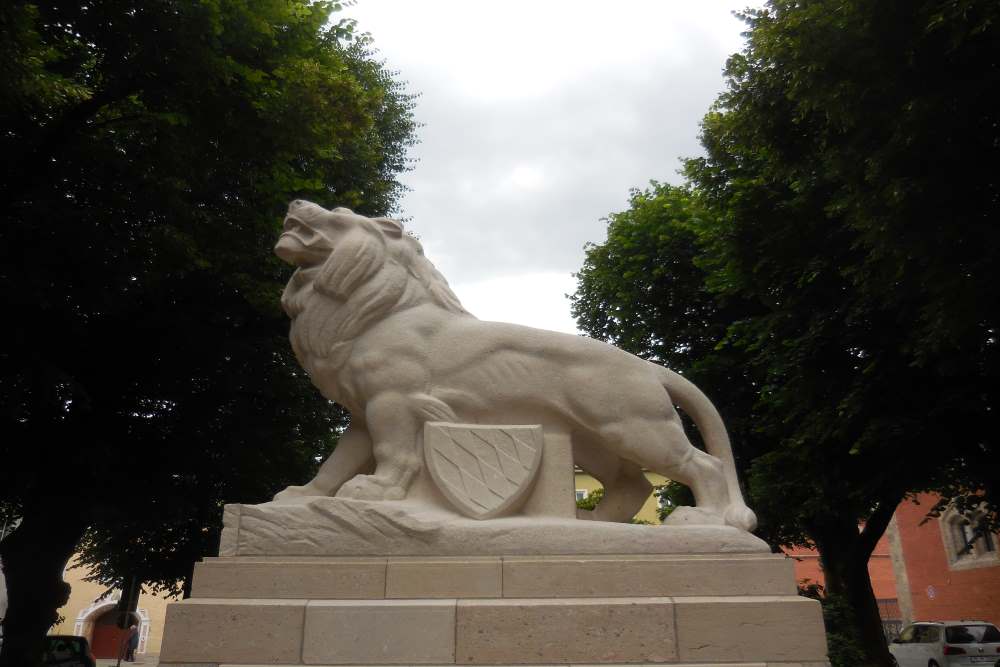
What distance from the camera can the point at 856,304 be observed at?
11344 mm

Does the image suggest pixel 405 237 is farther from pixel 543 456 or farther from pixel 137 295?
pixel 137 295

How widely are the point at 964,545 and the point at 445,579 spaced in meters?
26.2

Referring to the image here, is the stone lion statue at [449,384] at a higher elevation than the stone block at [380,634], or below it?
higher

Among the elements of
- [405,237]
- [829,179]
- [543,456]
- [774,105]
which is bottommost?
[543,456]

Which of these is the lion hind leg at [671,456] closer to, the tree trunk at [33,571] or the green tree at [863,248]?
the green tree at [863,248]

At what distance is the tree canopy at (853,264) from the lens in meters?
8.66

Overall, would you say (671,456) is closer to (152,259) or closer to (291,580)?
(291,580)

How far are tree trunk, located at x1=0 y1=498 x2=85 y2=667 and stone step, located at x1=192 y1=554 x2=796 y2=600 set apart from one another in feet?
29.4

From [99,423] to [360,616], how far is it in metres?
9.45

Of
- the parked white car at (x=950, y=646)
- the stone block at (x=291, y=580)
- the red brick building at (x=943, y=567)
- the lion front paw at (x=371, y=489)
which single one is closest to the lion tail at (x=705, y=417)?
the lion front paw at (x=371, y=489)

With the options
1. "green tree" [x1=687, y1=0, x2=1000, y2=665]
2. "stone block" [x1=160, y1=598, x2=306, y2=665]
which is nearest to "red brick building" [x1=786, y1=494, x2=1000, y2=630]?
"green tree" [x1=687, y1=0, x2=1000, y2=665]

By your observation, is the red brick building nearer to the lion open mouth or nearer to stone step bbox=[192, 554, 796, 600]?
stone step bbox=[192, 554, 796, 600]

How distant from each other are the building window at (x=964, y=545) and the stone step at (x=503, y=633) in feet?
74.8

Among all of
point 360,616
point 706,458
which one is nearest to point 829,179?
point 706,458
